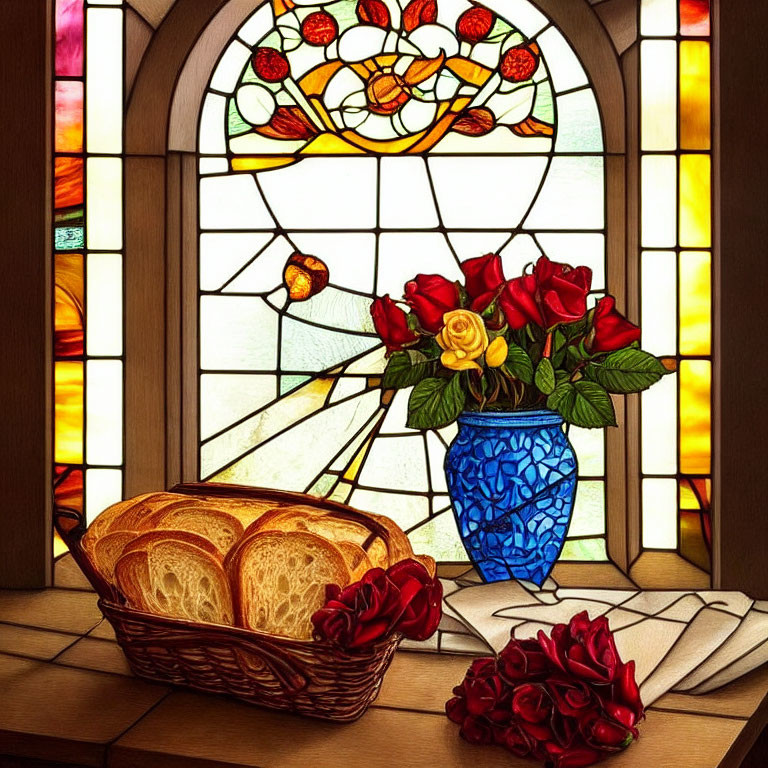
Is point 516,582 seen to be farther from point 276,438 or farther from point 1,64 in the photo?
point 1,64

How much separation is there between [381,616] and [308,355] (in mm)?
673

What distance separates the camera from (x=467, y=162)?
144 cm

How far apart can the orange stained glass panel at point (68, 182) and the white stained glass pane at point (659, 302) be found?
2.86 ft

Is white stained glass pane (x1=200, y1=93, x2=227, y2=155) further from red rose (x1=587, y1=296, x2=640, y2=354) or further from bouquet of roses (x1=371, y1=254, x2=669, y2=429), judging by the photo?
red rose (x1=587, y1=296, x2=640, y2=354)

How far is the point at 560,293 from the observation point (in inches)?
43.7

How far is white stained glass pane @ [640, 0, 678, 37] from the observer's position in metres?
1.40

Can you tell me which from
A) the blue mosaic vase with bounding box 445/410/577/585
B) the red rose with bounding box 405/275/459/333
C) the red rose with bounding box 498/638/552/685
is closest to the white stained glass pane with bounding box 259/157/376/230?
the red rose with bounding box 405/275/459/333

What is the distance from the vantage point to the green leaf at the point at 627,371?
1136 mm

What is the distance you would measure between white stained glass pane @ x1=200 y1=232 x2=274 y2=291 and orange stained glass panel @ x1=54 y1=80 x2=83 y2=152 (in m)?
0.24

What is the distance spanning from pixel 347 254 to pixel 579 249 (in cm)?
36

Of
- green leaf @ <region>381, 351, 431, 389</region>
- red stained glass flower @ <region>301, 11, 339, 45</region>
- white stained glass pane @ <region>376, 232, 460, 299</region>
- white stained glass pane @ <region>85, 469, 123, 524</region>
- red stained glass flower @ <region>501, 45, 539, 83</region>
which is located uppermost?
red stained glass flower @ <region>301, 11, 339, 45</region>

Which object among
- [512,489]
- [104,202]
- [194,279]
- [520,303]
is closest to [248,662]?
[512,489]

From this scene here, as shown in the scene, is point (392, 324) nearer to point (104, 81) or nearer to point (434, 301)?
point (434, 301)

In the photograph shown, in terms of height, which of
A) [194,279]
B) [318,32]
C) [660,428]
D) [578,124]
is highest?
[318,32]
